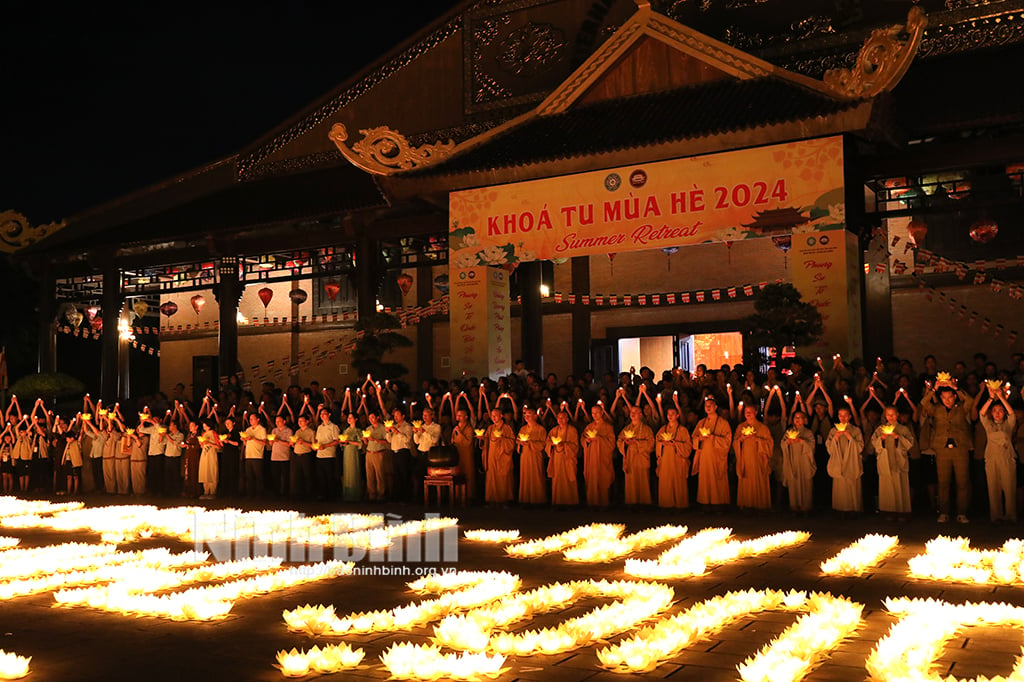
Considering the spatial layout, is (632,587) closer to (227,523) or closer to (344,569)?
(344,569)

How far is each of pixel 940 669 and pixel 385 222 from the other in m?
14.8

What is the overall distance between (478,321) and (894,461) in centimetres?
768

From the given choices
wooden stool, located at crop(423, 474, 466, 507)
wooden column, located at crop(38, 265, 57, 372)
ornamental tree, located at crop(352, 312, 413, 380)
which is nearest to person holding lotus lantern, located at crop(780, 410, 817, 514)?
wooden stool, located at crop(423, 474, 466, 507)

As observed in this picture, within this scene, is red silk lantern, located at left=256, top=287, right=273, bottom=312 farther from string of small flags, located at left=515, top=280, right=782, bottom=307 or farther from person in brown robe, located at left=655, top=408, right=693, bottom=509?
person in brown robe, located at left=655, top=408, right=693, bottom=509

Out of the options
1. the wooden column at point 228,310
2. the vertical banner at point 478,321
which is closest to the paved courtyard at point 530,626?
the vertical banner at point 478,321

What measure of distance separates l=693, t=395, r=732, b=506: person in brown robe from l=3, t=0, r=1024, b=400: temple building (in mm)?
2404

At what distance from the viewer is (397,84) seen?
20594 millimetres

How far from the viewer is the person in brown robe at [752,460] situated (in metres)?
11.6

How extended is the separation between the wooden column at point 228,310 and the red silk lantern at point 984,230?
549 inches

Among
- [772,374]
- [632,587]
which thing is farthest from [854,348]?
[632,587]

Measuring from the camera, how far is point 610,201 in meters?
15.8

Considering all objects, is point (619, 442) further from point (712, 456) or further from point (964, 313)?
point (964, 313)
